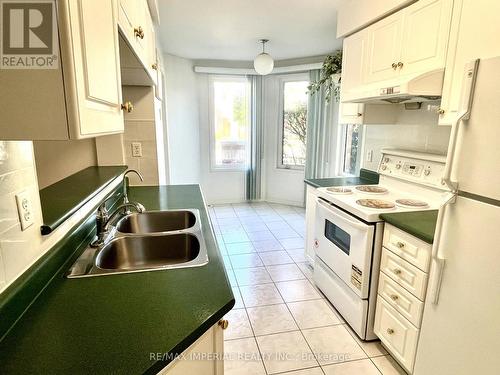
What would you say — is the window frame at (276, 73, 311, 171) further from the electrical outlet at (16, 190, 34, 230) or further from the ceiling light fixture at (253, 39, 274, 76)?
the electrical outlet at (16, 190, 34, 230)

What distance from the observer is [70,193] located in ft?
4.50

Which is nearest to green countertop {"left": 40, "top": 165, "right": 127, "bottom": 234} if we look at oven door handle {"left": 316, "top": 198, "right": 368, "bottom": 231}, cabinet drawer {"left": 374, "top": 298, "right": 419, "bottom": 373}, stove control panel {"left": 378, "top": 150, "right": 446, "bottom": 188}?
oven door handle {"left": 316, "top": 198, "right": 368, "bottom": 231}

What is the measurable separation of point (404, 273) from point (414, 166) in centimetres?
98

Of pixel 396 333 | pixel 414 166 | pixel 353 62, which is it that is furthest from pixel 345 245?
pixel 353 62

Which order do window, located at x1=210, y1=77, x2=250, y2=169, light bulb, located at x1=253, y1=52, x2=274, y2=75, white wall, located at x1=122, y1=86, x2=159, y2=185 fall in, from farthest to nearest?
window, located at x1=210, y1=77, x2=250, y2=169, light bulb, located at x1=253, y1=52, x2=274, y2=75, white wall, located at x1=122, y1=86, x2=159, y2=185

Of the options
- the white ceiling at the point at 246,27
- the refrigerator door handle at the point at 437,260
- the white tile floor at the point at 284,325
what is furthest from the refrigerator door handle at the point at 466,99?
the white ceiling at the point at 246,27

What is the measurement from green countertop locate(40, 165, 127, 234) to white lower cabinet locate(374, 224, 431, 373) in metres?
1.62

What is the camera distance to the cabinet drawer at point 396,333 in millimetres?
1586

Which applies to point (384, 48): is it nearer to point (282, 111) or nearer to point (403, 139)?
point (403, 139)

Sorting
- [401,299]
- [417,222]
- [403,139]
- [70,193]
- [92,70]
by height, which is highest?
[92,70]

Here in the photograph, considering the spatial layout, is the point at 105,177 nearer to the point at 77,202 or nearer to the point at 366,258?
the point at 77,202

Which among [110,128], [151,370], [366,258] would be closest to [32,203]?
[110,128]

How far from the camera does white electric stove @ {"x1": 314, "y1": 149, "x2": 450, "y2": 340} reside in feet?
6.05

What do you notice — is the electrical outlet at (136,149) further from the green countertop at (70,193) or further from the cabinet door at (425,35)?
the cabinet door at (425,35)
